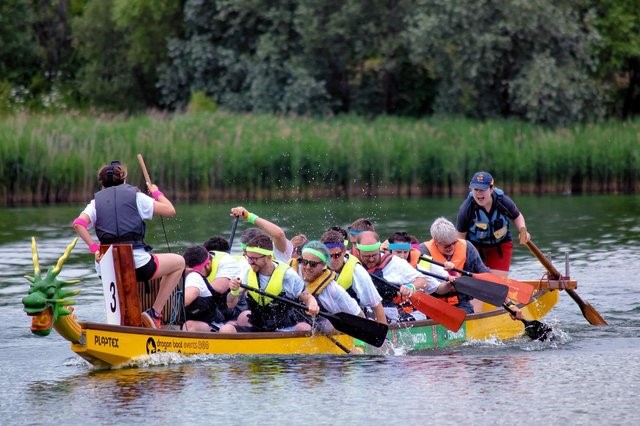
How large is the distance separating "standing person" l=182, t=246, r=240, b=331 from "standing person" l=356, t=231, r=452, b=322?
1440 mm

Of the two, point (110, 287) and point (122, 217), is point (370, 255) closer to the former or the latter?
point (122, 217)

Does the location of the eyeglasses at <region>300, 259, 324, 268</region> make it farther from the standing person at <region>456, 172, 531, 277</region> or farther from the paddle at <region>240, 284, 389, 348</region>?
the standing person at <region>456, 172, 531, 277</region>

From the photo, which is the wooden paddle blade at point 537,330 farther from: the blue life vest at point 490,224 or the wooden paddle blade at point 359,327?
the wooden paddle blade at point 359,327

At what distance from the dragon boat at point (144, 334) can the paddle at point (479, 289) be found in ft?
0.82

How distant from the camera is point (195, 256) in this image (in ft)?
47.6

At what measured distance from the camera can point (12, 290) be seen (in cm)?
2053

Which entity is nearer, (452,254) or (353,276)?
(353,276)

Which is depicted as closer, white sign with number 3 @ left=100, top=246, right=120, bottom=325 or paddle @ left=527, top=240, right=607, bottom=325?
white sign with number 3 @ left=100, top=246, right=120, bottom=325

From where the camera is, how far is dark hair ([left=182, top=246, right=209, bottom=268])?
14.5 m

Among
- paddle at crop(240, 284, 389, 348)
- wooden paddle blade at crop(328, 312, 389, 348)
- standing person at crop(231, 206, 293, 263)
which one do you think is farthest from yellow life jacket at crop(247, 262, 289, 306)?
standing person at crop(231, 206, 293, 263)

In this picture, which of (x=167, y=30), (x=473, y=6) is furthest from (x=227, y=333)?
(x=167, y=30)

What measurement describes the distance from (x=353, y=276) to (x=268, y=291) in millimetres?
899

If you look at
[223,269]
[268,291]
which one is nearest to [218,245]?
[223,269]

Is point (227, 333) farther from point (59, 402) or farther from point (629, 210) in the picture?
point (629, 210)
